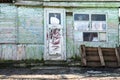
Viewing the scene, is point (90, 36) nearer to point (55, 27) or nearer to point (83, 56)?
point (83, 56)

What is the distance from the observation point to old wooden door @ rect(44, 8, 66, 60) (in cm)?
1938

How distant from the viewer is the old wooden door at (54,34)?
19375mm

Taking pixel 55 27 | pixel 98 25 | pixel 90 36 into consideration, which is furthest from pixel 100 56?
pixel 55 27

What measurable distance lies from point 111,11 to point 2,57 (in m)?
6.29

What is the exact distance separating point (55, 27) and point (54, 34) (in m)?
0.38

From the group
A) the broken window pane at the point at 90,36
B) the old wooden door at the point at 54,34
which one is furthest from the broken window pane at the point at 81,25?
the old wooden door at the point at 54,34

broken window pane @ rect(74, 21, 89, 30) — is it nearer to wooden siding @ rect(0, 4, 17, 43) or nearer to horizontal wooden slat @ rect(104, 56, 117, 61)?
horizontal wooden slat @ rect(104, 56, 117, 61)

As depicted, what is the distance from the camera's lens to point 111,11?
1972 centimetres

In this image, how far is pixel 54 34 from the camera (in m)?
19.5

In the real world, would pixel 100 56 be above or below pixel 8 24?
below

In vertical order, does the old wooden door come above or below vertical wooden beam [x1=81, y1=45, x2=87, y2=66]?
above

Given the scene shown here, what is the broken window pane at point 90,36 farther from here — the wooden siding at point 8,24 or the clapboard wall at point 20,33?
the wooden siding at point 8,24

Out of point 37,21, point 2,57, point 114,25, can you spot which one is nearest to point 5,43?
point 2,57

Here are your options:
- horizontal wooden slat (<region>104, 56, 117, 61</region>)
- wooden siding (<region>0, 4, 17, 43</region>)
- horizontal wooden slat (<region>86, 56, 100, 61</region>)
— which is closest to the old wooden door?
horizontal wooden slat (<region>86, 56, 100, 61</region>)
